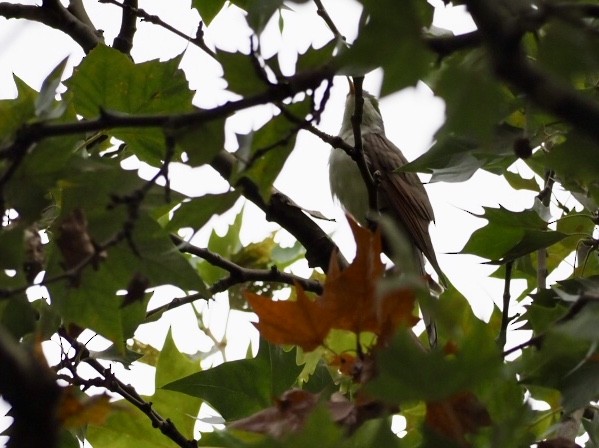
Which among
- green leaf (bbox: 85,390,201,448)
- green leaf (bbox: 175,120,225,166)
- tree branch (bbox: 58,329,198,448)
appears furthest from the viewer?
green leaf (bbox: 85,390,201,448)

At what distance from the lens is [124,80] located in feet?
5.46

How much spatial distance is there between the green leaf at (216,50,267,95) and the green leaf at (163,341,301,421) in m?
0.76

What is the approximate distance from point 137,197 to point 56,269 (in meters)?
0.29

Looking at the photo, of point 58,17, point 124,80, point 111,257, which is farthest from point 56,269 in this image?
point 58,17

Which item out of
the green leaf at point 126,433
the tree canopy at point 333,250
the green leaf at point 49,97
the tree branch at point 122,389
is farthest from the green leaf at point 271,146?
the green leaf at point 126,433

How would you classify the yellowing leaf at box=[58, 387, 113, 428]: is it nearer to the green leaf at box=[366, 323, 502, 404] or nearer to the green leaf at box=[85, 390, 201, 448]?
the green leaf at box=[366, 323, 502, 404]

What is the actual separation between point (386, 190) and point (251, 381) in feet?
7.82

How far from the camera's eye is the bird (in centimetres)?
397

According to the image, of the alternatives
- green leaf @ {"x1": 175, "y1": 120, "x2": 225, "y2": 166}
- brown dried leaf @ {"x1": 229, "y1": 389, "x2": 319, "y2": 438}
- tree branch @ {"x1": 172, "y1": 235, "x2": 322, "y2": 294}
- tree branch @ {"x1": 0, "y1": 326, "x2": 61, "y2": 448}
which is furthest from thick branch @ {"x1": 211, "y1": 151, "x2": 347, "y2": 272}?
tree branch @ {"x1": 0, "y1": 326, "x2": 61, "y2": 448}

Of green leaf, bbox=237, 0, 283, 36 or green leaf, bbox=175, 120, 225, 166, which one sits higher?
green leaf, bbox=237, 0, 283, 36

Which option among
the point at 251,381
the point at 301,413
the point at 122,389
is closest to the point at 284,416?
the point at 301,413

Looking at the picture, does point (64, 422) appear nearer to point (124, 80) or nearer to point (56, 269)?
point (56, 269)

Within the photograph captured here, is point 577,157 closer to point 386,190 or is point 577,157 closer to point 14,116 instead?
point 14,116

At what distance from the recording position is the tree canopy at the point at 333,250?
86 cm
